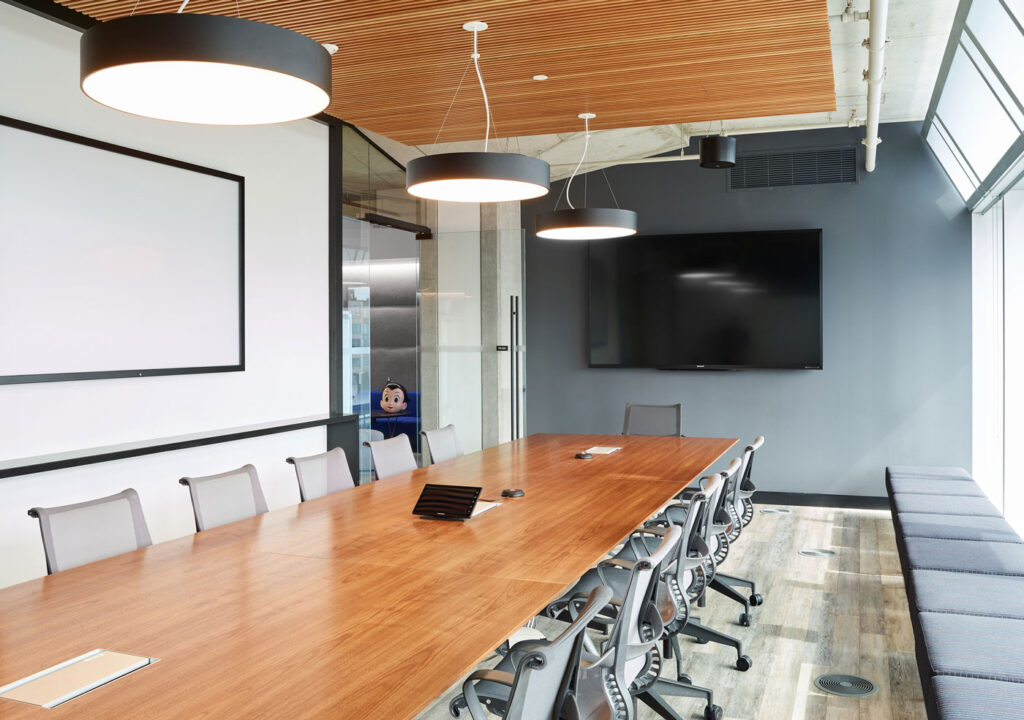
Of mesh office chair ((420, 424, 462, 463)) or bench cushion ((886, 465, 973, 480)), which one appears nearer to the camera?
mesh office chair ((420, 424, 462, 463))

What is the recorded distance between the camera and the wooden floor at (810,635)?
4.02m

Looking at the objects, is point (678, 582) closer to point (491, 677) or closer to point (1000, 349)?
point (491, 677)

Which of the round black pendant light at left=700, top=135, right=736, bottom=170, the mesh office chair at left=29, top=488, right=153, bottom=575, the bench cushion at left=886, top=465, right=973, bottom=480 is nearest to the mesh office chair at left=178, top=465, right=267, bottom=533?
the mesh office chair at left=29, top=488, right=153, bottom=575

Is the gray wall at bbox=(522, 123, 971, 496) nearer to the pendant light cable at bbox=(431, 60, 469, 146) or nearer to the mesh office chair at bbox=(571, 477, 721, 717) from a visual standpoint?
the pendant light cable at bbox=(431, 60, 469, 146)

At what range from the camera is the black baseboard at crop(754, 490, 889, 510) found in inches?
349

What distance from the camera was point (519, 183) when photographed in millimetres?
4305

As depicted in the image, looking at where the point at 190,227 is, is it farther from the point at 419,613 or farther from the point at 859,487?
the point at 859,487

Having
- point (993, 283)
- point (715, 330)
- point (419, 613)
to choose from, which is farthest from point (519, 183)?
point (993, 283)

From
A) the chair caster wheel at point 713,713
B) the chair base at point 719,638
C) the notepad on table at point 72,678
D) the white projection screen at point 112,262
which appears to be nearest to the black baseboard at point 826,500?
the chair base at point 719,638

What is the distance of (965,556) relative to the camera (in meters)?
4.60

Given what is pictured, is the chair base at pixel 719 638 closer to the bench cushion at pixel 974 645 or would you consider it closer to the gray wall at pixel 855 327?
the bench cushion at pixel 974 645

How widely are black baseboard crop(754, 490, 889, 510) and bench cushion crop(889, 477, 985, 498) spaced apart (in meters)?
1.85

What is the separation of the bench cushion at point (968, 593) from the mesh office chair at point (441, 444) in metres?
3.05

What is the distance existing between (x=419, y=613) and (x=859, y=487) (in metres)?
7.49
